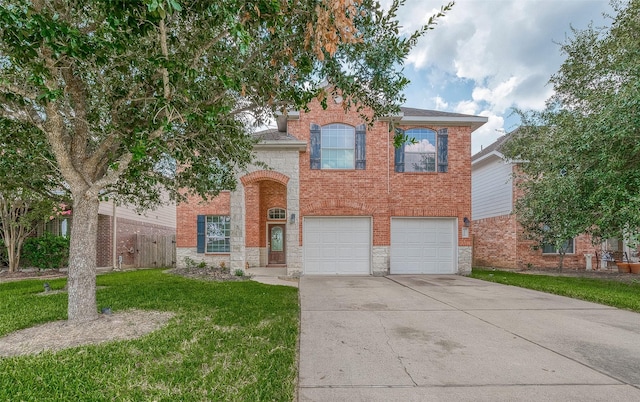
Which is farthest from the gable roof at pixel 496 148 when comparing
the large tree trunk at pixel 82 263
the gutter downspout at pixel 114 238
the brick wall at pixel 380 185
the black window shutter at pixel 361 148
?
the gutter downspout at pixel 114 238

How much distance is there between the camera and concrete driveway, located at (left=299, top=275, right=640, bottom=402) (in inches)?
116

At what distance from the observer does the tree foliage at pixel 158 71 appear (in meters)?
3.57

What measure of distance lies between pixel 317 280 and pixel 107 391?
7.21 m

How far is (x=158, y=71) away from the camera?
4.21 meters

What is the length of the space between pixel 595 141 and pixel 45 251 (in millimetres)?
17427

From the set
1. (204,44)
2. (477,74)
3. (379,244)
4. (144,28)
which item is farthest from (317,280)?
(477,74)

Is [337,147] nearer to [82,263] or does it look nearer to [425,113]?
[425,113]

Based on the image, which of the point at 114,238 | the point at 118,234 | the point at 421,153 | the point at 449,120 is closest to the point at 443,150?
the point at 421,153

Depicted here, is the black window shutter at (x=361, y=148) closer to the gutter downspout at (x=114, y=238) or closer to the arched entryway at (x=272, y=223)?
the arched entryway at (x=272, y=223)

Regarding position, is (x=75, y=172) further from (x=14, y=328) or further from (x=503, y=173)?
(x=503, y=173)

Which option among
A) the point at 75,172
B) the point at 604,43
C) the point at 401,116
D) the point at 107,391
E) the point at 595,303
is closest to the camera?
the point at 107,391

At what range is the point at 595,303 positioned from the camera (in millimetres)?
6781

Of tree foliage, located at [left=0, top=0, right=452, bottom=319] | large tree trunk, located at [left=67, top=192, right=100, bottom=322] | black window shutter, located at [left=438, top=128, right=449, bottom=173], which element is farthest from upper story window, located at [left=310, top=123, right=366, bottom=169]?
large tree trunk, located at [left=67, top=192, right=100, bottom=322]

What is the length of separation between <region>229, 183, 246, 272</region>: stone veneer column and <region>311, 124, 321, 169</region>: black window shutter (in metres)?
2.60
